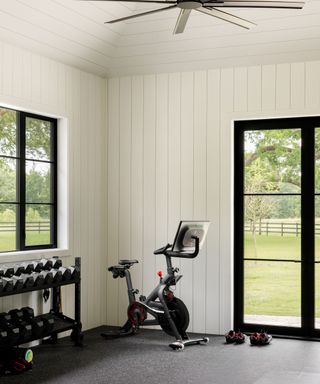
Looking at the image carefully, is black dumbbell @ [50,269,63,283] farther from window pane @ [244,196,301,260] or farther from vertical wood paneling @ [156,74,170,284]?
window pane @ [244,196,301,260]

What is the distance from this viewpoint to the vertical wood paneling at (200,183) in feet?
23.0

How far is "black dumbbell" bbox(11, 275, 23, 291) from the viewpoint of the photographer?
5.50 meters

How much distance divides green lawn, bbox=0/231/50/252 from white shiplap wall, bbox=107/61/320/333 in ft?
3.56

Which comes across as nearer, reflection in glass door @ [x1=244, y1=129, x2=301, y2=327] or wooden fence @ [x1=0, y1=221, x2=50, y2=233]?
wooden fence @ [x1=0, y1=221, x2=50, y2=233]

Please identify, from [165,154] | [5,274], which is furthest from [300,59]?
[5,274]

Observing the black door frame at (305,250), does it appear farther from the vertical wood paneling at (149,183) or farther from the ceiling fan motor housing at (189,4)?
the ceiling fan motor housing at (189,4)

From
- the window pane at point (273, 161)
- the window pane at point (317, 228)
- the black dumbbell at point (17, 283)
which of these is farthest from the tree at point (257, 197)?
the black dumbbell at point (17, 283)

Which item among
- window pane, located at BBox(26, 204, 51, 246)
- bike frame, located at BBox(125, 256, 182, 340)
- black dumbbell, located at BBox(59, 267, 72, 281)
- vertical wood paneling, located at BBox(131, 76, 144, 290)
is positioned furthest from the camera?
vertical wood paneling, located at BBox(131, 76, 144, 290)

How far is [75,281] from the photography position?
20.8 feet

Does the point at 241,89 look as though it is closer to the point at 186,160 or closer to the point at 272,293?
the point at 186,160

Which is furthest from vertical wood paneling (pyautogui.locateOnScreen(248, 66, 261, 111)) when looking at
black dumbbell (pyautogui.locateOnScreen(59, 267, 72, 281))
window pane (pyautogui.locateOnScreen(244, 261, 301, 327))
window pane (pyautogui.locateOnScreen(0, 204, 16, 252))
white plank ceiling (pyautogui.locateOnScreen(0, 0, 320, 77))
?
window pane (pyautogui.locateOnScreen(0, 204, 16, 252))

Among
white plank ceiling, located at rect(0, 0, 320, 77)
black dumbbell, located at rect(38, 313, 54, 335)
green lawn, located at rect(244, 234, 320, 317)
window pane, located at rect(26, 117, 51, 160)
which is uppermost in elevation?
white plank ceiling, located at rect(0, 0, 320, 77)

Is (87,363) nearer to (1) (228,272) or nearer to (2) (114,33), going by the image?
(1) (228,272)

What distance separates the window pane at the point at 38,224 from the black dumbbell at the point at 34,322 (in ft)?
2.93
